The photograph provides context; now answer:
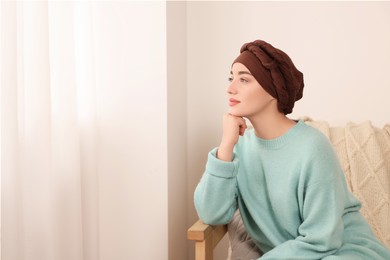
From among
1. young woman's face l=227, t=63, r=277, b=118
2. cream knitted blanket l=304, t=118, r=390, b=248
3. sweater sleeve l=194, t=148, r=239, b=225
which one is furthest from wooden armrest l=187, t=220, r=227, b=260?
cream knitted blanket l=304, t=118, r=390, b=248

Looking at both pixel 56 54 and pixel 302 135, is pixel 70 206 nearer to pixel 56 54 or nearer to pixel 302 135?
pixel 56 54

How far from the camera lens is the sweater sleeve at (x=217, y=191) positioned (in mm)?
1237

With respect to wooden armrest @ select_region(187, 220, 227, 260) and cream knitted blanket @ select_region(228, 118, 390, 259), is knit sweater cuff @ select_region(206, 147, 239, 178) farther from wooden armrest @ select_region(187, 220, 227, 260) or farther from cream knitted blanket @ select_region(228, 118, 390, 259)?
cream knitted blanket @ select_region(228, 118, 390, 259)

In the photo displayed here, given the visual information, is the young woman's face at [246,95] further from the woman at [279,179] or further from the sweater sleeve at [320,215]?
the sweater sleeve at [320,215]

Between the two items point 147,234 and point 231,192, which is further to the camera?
point 147,234

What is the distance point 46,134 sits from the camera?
1215 millimetres

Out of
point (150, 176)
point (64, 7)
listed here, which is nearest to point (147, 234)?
point (150, 176)

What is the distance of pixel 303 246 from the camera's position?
3.72ft

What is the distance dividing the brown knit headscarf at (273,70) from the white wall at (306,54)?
2.52 feet

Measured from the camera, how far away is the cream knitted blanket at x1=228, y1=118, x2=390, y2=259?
57.7 inches

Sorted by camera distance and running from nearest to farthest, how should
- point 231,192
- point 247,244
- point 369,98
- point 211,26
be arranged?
point 231,192 → point 247,244 → point 369,98 → point 211,26

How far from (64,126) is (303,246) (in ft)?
2.35

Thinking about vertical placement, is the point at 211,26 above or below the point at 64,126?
above

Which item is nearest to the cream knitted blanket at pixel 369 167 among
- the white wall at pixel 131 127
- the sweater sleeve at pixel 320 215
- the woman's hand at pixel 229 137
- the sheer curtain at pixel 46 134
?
the sweater sleeve at pixel 320 215
